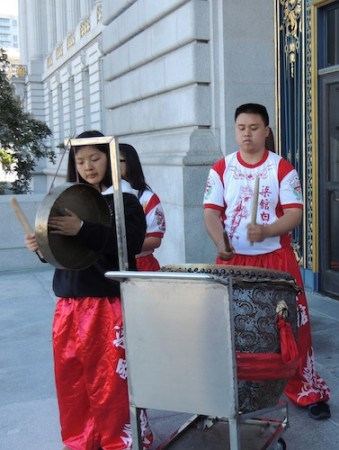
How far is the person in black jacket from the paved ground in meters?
0.44

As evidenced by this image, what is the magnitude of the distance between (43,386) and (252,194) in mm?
2086

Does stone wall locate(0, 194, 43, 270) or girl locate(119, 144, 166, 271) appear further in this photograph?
stone wall locate(0, 194, 43, 270)

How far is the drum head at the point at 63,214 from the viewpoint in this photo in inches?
85.5

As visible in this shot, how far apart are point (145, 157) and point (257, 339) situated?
560 centimetres

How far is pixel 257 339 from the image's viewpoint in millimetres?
2307

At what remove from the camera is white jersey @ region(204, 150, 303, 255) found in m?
3.02

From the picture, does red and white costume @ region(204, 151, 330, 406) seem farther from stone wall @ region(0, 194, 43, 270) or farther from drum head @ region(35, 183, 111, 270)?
stone wall @ region(0, 194, 43, 270)

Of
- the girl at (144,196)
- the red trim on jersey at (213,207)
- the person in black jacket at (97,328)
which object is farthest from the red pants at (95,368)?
the girl at (144,196)

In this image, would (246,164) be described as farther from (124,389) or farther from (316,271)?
(316,271)

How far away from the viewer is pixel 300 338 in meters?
3.09

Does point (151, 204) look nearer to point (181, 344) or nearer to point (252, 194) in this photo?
point (252, 194)

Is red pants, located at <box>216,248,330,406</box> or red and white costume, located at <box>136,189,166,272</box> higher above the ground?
red and white costume, located at <box>136,189,166,272</box>

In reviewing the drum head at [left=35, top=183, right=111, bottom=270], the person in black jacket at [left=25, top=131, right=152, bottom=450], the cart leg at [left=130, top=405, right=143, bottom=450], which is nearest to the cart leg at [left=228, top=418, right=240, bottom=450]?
the cart leg at [left=130, top=405, right=143, bottom=450]

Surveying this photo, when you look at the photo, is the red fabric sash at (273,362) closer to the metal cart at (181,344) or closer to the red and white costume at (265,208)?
the metal cart at (181,344)
